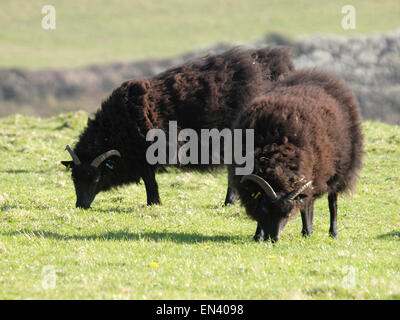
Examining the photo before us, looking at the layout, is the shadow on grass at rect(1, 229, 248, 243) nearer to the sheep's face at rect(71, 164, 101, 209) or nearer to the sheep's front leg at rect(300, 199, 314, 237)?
the sheep's front leg at rect(300, 199, 314, 237)

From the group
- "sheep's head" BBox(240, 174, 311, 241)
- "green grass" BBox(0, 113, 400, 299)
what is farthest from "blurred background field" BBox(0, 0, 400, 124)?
"sheep's head" BBox(240, 174, 311, 241)

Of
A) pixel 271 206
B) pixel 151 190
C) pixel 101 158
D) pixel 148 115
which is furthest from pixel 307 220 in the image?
pixel 101 158

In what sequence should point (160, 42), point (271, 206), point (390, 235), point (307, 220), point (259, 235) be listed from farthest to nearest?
1. point (160, 42)
2. point (390, 235)
3. point (307, 220)
4. point (259, 235)
5. point (271, 206)

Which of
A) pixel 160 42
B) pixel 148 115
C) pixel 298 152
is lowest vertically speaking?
pixel 298 152

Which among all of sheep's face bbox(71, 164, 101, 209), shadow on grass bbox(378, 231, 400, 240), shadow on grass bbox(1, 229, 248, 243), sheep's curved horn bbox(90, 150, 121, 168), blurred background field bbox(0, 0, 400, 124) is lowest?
shadow on grass bbox(378, 231, 400, 240)

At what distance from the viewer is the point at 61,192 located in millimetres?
14406

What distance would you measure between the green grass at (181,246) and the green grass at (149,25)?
5066 cm

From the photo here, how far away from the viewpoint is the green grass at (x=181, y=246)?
7660 mm

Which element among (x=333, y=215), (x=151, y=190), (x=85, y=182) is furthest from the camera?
(x=151, y=190)

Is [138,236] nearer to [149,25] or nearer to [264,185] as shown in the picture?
[264,185]

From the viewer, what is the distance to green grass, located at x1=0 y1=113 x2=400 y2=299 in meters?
7.66

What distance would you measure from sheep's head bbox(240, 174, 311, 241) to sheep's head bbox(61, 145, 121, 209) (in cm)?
392

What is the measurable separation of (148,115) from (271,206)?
4.09 meters

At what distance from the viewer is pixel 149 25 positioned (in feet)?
251
